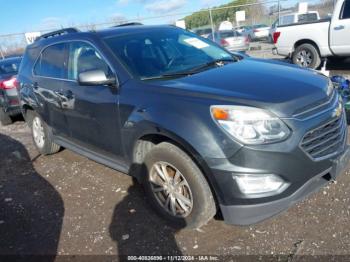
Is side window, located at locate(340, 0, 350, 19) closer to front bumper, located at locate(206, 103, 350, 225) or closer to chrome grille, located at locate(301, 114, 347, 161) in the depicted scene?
chrome grille, located at locate(301, 114, 347, 161)

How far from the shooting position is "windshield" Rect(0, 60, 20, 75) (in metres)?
8.36

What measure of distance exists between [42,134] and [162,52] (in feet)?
8.91

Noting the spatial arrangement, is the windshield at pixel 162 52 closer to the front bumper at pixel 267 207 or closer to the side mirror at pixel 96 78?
the side mirror at pixel 96 78

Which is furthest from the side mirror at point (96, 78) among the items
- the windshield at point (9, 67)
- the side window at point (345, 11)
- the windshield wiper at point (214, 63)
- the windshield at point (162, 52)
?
the side window at point (345, 11)

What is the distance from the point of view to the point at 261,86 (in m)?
2.96

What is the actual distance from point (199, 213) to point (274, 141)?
0.92 metres

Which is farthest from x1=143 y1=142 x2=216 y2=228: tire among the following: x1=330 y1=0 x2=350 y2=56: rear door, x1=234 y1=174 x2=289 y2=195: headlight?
x1=330 y1=0 x2=350 y2=56: rear door

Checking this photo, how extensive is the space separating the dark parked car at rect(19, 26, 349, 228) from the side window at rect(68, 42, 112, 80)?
12 mm

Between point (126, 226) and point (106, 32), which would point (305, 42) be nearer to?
point (106, 32)

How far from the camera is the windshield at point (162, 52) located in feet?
11.7

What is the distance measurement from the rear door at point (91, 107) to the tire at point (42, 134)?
0.99 meters

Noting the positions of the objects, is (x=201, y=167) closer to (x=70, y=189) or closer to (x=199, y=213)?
(x=199, y=213)

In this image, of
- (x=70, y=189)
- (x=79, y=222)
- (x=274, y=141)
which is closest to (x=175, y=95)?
(x=274, y=141)

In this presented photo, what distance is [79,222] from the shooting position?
12.1 feet
